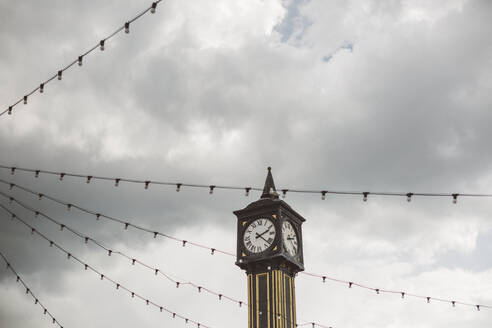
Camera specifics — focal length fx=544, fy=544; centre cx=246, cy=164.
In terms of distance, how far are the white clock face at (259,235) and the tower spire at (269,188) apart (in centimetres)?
181

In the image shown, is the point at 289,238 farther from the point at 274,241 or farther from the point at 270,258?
the point at 270,258

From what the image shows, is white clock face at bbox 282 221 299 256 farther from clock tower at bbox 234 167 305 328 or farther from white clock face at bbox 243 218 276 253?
white clock face at bbox 243 218 276 253

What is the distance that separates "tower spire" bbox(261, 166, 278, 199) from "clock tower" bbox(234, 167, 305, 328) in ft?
1.99

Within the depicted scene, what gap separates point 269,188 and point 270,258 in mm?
4535

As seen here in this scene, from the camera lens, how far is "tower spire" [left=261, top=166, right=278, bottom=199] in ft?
90.6

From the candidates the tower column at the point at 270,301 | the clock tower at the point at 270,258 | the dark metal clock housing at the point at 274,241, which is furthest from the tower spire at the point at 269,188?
the tower column at the point at 270,301

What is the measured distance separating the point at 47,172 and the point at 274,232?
38.8 feet

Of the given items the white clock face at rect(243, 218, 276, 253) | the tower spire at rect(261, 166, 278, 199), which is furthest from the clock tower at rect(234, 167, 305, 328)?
the tower spire at rect(261, 166, 278, 199)

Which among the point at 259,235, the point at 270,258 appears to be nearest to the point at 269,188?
the point at 259,235

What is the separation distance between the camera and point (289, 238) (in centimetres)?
2603

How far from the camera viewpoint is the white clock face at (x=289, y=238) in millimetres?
25600

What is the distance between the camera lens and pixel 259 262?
2525 centimetres

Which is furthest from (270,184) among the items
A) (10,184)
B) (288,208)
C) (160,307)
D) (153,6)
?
(153,6)

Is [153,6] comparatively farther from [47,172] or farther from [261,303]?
[261,303]
